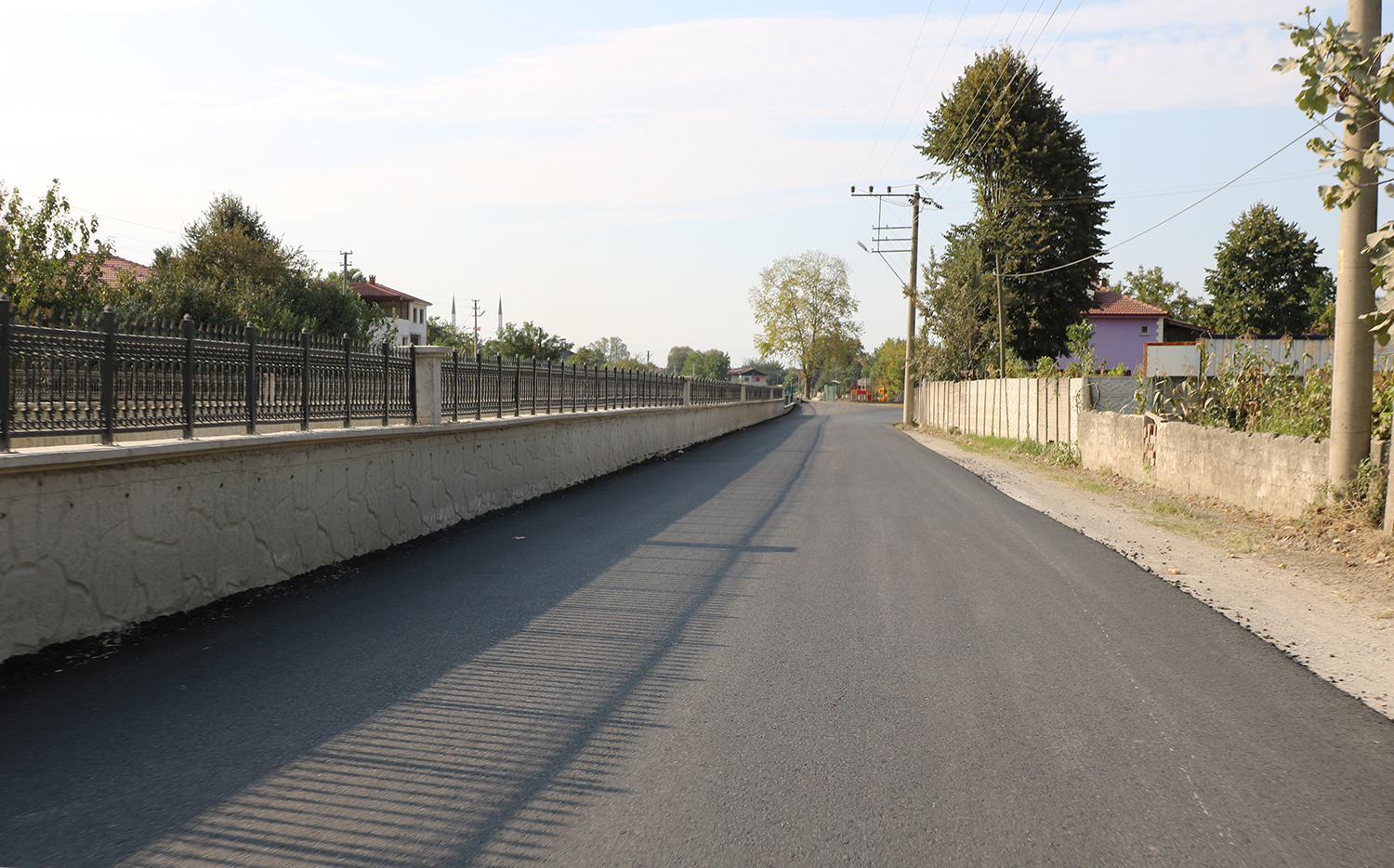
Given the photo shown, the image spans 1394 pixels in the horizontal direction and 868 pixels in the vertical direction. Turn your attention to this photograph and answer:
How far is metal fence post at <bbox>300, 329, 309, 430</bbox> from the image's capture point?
28.4ft

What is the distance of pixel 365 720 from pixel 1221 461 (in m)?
12.5

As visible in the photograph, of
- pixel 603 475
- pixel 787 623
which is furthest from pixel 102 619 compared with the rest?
pixel 603 475

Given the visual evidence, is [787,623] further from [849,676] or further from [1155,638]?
[1155,638]

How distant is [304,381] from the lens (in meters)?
8.73

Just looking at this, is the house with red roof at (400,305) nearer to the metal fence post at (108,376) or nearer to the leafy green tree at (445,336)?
the leafy green tree at (445,336)

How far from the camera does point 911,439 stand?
3512 cm

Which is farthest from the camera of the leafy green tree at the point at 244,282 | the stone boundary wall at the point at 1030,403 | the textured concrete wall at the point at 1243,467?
the leafy green tree at the point at 244,282

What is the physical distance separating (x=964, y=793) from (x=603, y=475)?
14789 millimetres

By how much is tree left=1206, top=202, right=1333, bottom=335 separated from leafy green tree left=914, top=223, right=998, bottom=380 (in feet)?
86.5

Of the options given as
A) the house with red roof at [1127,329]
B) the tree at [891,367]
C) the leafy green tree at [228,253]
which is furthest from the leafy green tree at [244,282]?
the tree at [891,367]

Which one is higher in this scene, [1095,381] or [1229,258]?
[1229,258]

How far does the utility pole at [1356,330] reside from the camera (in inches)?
400

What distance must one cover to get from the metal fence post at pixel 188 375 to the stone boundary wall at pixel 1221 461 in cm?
1159

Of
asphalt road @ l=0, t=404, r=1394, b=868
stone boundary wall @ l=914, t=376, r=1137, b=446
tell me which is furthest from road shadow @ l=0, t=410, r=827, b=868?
stone boundary wall @ l=914, t=376, r=1137, b=446
